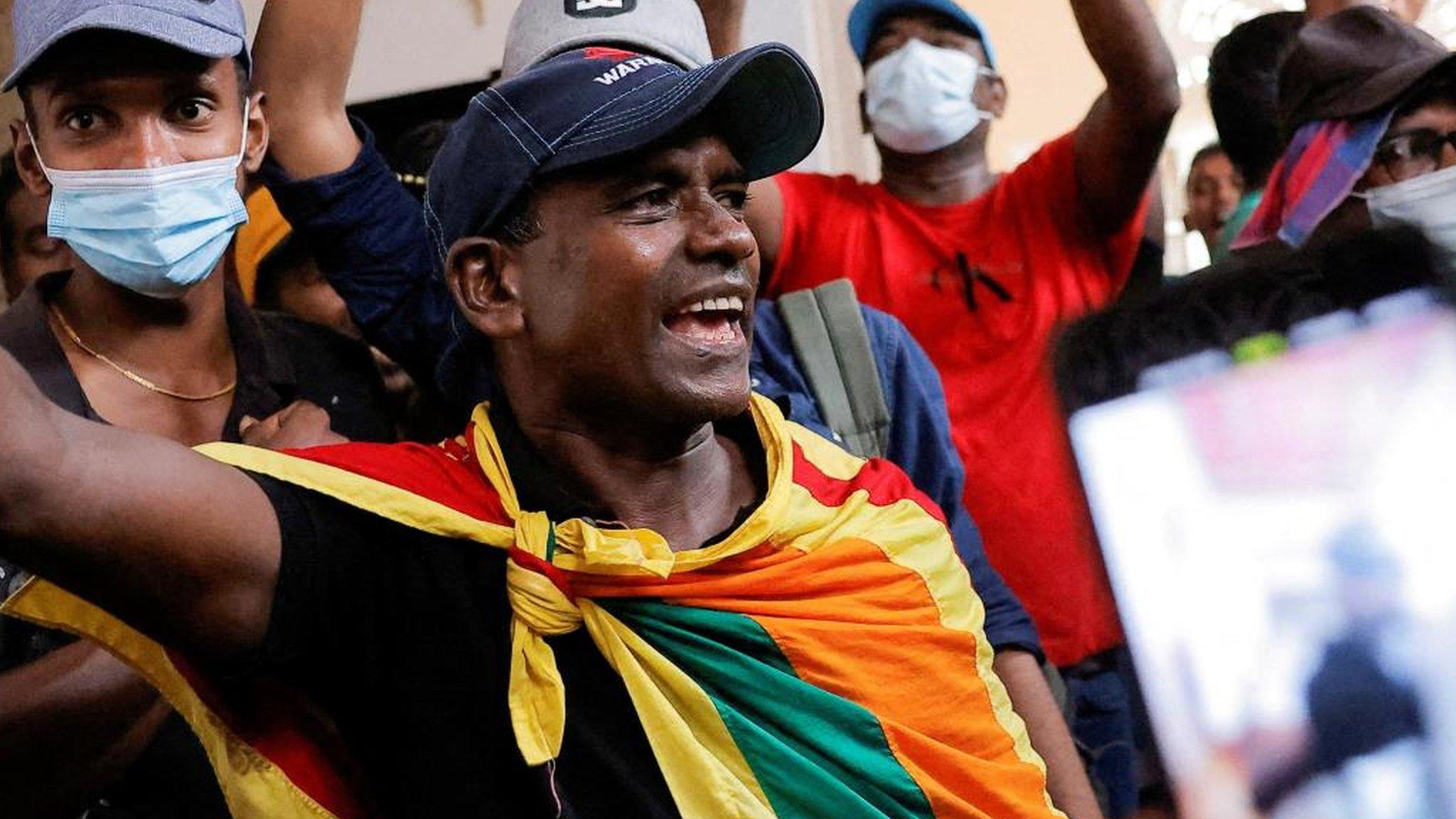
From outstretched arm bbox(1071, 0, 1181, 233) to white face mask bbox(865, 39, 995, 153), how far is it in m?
0.37

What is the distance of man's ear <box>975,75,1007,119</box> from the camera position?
126 inches

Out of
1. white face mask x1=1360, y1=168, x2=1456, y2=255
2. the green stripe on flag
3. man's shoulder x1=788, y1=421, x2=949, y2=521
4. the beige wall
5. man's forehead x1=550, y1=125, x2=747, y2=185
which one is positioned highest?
white face mask x1=1360, y1=168, x2=1456, y2=255

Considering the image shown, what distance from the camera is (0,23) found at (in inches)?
186

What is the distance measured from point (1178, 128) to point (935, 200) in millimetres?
2214

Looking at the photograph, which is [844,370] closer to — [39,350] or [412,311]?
[412,311]

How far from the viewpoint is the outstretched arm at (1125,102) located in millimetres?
2676

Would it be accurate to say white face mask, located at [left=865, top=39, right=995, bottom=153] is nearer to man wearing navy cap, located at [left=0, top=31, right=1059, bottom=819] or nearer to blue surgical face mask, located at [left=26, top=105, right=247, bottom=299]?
man wearing navy cap, located at [left=0, top=31, right=1059, bottom=819]

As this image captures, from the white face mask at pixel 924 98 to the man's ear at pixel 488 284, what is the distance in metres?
1.42

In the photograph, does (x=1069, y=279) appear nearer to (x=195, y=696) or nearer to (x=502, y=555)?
(x=502, y=555)

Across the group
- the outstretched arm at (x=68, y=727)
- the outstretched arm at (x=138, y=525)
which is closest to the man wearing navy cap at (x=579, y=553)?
the outstretched arm at (x=138, y=525)

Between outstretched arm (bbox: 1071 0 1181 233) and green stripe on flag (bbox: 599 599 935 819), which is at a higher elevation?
outstretched arm (bbox: 1071 0 1181 233)

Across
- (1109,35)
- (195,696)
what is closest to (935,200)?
(1109,35)

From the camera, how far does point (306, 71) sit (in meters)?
2.34

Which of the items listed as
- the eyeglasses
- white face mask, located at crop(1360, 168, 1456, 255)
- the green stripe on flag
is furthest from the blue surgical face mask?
white face mask, located at crop(1360, 168, 1456, 255)
